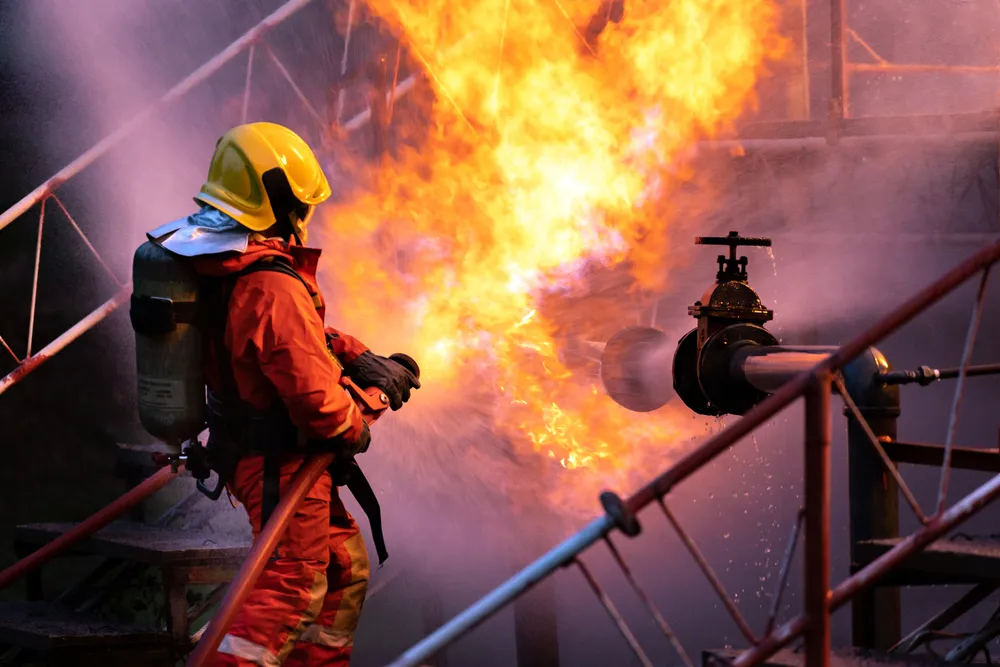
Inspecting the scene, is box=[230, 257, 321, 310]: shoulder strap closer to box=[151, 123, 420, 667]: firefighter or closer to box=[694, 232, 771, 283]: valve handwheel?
box=[151, 123, 420, 667]: firefighter

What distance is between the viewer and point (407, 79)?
6.98m

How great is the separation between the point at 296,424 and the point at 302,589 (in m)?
0.63

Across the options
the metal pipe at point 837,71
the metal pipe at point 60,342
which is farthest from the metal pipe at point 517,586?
the metal pipe at point 837,71

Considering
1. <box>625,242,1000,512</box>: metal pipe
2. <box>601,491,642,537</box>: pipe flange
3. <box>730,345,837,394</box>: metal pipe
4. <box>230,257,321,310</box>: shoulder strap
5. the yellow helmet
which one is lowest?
<box>601,491,642,537</box>: pipe flange

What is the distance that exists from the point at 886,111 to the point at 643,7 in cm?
178

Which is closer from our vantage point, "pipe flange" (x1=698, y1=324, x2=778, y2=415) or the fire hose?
the fire hose

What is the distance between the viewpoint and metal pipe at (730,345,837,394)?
4738 mm

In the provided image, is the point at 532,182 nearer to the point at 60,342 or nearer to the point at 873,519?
the point at 60,342

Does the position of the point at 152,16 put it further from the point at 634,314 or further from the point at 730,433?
the point at 730,433

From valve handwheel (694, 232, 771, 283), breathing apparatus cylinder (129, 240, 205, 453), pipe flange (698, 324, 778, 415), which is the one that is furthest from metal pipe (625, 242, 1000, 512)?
valve handwheel (694, 232, 771, 283)

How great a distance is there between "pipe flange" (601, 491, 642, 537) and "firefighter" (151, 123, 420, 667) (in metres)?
1.38

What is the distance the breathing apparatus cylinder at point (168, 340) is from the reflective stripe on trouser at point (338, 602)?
76 centimetres

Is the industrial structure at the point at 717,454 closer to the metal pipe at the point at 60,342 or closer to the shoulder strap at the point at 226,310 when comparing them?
the metal pipe at the point at 60,342

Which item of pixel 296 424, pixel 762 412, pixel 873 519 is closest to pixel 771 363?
pixel 873 519
